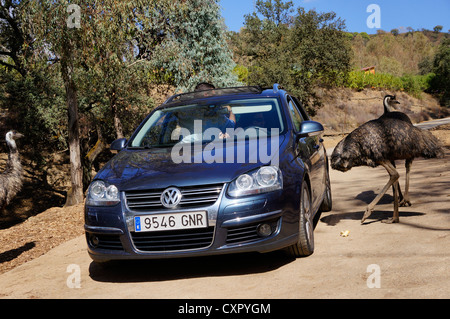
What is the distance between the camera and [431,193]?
27.3ft

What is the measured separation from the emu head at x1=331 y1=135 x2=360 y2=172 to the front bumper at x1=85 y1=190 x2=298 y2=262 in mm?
1851

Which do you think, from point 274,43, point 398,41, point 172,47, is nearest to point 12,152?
point 172,47

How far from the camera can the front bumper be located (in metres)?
4.53

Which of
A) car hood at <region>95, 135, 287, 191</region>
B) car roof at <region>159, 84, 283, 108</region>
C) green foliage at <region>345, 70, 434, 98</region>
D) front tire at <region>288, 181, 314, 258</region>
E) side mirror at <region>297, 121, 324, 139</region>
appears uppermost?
green foliage at <region>345, 70, 434, 98</region>

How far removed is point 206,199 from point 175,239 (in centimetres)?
46

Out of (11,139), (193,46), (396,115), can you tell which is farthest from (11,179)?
(193,46)

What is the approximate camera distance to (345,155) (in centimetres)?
640

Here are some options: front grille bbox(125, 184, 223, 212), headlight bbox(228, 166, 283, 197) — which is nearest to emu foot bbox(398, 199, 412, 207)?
headlight bbox(228, 166, 283, 197)

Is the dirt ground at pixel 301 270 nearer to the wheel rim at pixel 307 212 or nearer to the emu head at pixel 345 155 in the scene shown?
the wheel rim at pixel 307 212

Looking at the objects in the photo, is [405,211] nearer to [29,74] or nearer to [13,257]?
[13,257]

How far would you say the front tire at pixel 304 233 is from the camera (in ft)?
16.6

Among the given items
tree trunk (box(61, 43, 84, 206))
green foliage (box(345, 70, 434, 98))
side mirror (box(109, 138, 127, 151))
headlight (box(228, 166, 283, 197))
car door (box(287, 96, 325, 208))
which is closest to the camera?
headlight (box(228, 166, 283, 197))

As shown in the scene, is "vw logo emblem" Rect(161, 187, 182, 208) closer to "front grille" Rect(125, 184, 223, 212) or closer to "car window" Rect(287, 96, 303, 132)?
"front grille" Rect(125, 184, 223, 212)

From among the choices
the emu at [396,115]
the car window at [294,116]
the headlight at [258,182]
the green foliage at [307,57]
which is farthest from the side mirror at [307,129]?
the green foliage at [307,57]
